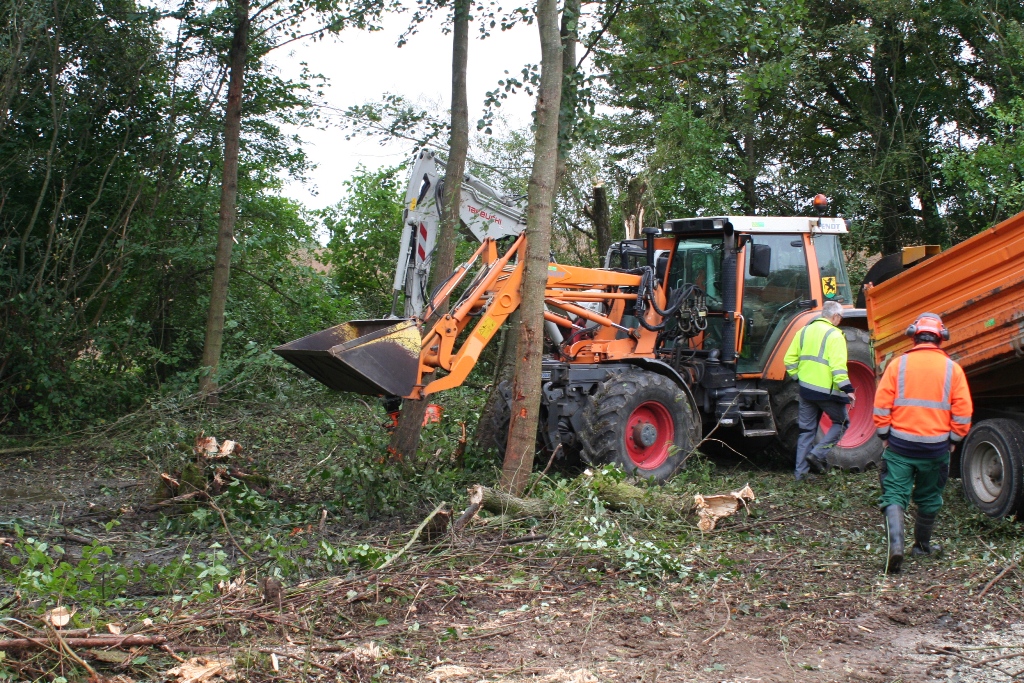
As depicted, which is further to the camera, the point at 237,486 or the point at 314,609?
the point at 237,486

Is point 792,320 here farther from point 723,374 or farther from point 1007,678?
point 1007,678

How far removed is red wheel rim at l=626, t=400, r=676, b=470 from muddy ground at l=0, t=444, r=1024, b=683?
4.99 feet

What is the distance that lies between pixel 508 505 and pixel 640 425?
212 cm

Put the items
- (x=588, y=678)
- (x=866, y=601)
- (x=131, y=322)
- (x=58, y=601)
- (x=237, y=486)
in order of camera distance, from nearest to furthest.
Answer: (x=588, y=678)
(x=58, y=601)
(x=866, y=601)
(x=237, y=486)
(x=131, y=322)

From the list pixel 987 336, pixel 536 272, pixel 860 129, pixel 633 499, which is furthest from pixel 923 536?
pixel 860 129

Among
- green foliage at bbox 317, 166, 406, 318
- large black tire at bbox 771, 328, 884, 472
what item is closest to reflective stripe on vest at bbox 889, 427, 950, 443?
large black tire at bbox 771, 328, 884, 472

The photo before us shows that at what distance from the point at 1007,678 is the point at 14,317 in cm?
1148

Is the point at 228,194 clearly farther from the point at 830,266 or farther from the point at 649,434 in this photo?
the point at 830,266

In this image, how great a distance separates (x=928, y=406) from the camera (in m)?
5.89

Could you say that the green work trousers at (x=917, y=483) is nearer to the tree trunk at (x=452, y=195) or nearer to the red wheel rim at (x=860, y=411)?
the red wheel rim at (x=860, y=411)

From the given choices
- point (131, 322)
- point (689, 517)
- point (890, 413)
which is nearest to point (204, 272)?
point (131, 322)

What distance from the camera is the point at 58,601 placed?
15.1 feet

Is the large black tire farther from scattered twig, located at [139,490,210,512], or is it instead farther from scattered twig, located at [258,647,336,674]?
scattered twig, located at [258,647,336,674]

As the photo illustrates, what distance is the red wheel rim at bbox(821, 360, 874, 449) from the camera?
9555 mm
